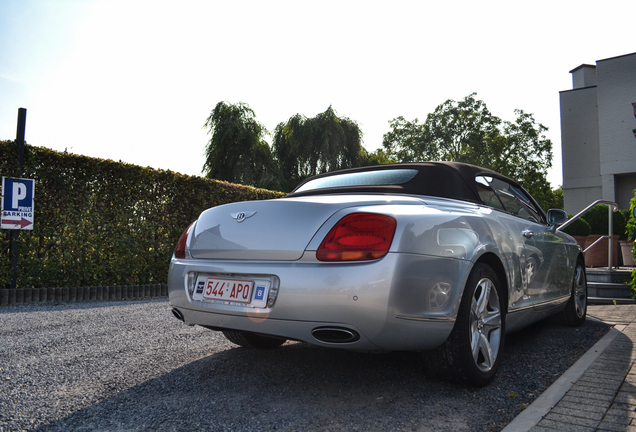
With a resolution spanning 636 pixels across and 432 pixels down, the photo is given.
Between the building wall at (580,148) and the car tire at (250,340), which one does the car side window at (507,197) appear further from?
the building wall at (580,148)

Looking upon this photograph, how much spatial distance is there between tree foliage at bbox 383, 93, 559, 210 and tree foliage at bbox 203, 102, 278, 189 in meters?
15.5

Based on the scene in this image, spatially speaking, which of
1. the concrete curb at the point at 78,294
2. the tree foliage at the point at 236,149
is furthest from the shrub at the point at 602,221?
the tree foliage at the point at 236,149

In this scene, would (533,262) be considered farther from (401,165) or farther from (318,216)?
(318,216)

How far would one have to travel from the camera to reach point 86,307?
21.0 ft

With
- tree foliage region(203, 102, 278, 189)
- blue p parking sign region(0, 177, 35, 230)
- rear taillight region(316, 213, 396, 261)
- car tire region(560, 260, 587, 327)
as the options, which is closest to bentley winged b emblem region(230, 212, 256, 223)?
rear taillight region(316, 213, 396, 261)

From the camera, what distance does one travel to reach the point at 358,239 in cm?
247

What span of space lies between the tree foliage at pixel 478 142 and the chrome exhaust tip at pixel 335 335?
34.7 m

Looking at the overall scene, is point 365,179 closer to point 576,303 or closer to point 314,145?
point 576,303

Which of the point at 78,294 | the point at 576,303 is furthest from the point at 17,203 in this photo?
the point at 576,303

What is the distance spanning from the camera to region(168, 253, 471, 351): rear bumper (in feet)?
7.68

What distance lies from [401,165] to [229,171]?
25420mm

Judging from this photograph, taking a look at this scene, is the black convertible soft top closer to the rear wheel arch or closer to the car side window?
the car side window

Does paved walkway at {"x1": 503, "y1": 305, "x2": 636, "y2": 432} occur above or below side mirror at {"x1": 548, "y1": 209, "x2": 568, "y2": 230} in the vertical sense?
below

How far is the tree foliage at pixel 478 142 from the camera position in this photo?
1387 inches
